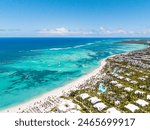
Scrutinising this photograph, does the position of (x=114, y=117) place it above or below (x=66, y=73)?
above

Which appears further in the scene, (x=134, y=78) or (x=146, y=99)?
(x=134, y=78)

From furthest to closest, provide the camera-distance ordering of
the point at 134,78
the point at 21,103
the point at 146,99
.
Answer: the point at 134,78, the point at 21,103, the point at 146,99

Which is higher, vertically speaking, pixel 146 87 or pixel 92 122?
pixel 92 122

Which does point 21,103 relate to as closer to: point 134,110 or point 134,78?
point 134,110

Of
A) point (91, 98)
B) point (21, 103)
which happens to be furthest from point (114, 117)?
point (21, 103)

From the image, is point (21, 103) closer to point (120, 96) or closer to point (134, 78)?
point (120, 96)

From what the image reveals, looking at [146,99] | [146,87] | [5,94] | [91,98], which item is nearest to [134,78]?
[146,87]

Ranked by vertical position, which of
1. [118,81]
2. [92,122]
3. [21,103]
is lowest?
[21,103]

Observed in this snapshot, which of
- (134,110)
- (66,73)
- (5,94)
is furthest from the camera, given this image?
(66,73)

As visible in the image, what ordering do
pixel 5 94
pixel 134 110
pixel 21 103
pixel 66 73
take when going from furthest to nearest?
pixel 66 73, pixel 5 94, pixel 21 103, pixel 134 110
